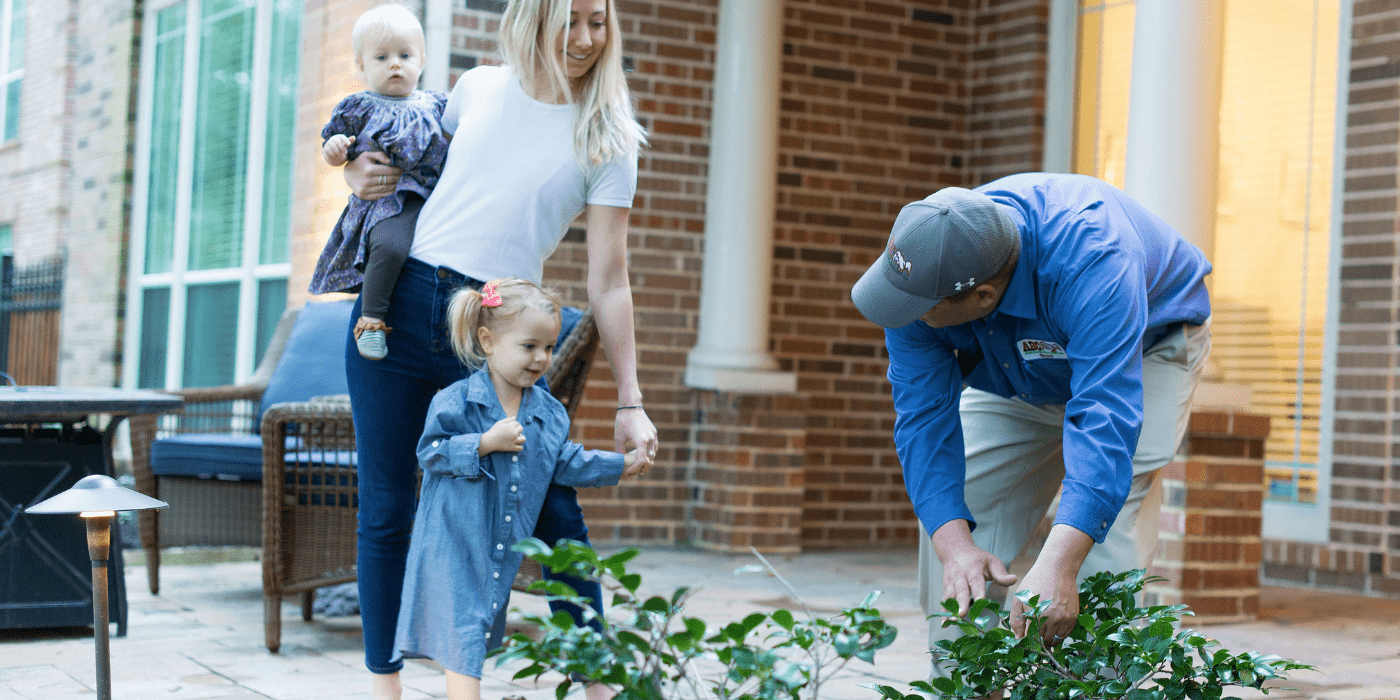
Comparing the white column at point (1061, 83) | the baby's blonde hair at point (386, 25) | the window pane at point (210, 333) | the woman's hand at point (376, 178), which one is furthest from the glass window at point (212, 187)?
the woman's hand at point (376, 178)

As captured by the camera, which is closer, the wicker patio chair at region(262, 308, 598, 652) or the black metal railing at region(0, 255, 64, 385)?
the wicker patio chair at region(262, 308, 598, 652)

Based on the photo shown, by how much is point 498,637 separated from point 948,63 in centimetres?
478

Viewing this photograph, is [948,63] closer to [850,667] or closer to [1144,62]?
[1144,62]

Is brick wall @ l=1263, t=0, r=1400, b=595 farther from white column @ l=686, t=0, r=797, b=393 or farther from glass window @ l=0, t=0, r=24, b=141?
glass window @ l=0, t=0, r=24, b=141

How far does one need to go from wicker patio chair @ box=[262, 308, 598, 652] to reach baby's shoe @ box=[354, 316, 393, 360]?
1.02m

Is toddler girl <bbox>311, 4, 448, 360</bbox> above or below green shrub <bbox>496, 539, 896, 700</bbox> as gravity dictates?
above

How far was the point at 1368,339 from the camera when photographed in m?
5.14

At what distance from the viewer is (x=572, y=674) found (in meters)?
1.52

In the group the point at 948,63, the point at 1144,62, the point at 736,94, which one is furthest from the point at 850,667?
the point at 948,63

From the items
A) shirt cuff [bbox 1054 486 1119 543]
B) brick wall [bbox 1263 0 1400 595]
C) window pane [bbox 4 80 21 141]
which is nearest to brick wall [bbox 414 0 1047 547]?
brick wall [bbox 1263 0 1400 595]

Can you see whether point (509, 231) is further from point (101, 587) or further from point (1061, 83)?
point (1061, 83)

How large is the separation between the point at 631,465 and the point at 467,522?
1.09 ft

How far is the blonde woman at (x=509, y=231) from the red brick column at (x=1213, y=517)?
246 centimetres

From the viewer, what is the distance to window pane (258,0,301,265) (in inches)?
268
